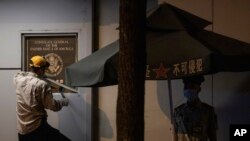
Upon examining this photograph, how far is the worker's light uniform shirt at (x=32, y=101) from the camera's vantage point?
6.60 m

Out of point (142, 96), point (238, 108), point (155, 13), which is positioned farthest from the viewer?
point (238, 108)

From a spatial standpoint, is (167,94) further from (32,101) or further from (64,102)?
(32,101)

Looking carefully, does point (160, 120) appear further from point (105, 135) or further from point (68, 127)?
point (68, 127)

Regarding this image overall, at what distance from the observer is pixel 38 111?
22.0 feet

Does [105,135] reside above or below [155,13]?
below

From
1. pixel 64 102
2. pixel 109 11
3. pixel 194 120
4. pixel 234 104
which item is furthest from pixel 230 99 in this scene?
pixel 64 102

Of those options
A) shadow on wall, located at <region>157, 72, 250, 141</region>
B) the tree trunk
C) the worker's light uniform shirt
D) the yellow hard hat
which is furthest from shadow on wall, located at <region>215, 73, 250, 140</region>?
the tree trunk

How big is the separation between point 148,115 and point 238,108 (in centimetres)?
134

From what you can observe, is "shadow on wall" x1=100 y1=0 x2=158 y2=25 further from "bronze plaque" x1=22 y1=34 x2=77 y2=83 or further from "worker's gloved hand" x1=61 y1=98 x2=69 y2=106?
"worker's gloved hand" x1=61 y1=98 x2=69 y2=106

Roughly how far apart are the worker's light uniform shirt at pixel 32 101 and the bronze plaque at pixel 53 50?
1157 millimetres

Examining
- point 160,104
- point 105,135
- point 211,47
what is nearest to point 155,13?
point 211,47

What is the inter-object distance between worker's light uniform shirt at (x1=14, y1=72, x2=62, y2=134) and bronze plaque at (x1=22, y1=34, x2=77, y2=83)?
1157 millimetres

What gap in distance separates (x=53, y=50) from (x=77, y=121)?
117 cm

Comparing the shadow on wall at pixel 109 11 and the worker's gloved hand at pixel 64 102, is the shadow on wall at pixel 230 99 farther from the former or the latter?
the worker's gloved hand at pixel 64 102
